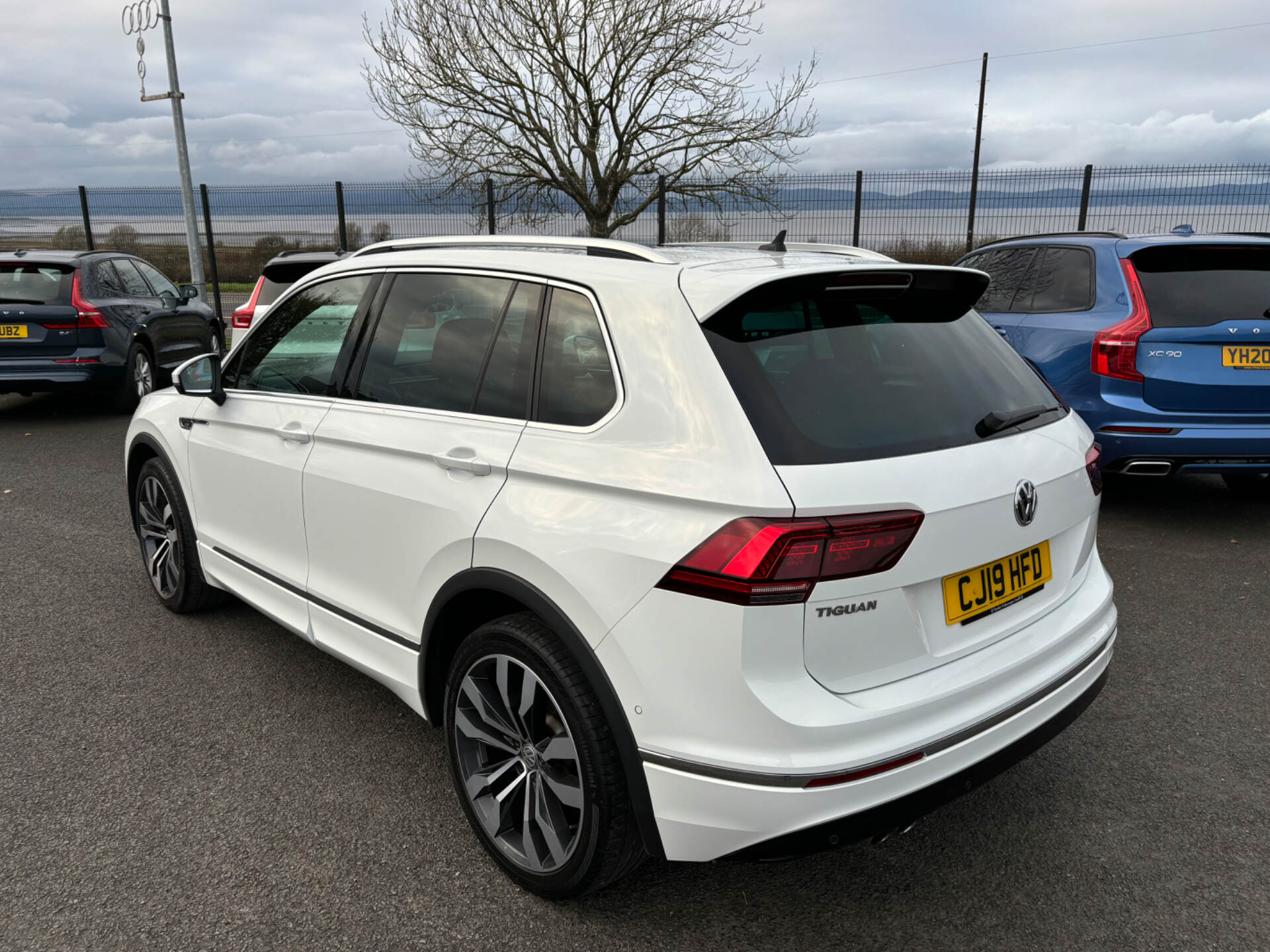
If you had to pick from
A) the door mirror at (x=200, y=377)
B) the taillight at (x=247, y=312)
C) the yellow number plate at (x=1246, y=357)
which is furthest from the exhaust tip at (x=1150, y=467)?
the taillight at (x=247, y=312)

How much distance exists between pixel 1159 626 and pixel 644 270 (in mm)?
3250

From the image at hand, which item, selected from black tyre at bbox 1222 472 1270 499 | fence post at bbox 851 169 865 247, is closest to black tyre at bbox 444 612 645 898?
black tyre at bbox 1222 472 1270 499

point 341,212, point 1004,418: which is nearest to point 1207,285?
point 1004,418

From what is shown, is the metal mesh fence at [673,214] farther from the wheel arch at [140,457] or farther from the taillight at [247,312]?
the wheel arch at [140,457]

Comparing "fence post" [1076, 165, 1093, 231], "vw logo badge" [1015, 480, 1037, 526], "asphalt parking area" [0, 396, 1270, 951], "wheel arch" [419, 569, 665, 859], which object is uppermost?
"fence post" [1076, 165, 1093, 231]

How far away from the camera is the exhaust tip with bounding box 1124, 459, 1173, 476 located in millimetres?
5363

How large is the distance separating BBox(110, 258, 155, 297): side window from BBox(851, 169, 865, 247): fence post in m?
10.9

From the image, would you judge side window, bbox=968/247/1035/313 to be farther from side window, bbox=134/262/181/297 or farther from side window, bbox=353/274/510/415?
side window, bbox=134/262/181/297

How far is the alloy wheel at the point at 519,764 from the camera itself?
7.79ft

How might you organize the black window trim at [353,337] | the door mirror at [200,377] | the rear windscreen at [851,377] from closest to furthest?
1. the rear windscreen at [851,377]
2. the black window trim at [353,337]
3. the door mirror at [200,377]

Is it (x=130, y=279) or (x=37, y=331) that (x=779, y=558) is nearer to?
(x=37, y=331)

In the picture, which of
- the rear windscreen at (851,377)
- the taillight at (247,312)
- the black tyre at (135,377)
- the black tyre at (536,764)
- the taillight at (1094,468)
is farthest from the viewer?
the black tyre at (135,377)

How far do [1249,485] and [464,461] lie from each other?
6430mm

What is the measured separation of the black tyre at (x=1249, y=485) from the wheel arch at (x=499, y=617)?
608cm
